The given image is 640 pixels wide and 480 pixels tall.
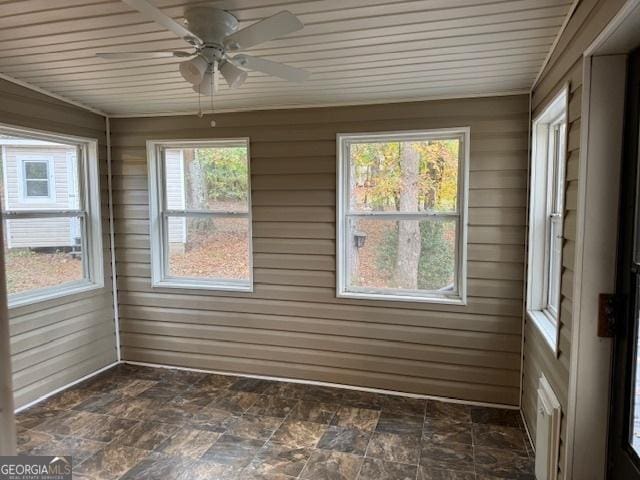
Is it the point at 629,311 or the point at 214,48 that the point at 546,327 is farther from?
the point at 214,48

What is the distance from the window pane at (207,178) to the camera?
3.77 m

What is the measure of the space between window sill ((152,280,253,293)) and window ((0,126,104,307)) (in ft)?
1.88

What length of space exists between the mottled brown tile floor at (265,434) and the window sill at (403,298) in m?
0.79

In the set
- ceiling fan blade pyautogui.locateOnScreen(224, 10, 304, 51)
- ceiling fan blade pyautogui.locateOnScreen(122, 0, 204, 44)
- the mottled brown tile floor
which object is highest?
ceiling fan blade pyautogui.locateOnScreen(122, 0, 204, 44)

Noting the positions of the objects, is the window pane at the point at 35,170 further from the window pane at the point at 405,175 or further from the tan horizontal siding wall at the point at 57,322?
the window pane at the point at 405,175

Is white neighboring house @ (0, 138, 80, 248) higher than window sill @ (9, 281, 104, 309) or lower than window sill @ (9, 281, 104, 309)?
higher

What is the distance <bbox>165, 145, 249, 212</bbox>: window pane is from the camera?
3768mm

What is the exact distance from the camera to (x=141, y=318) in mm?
4082

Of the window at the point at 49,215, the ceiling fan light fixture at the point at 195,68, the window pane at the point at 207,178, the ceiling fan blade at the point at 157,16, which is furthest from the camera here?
the window pane at the point at 207,178

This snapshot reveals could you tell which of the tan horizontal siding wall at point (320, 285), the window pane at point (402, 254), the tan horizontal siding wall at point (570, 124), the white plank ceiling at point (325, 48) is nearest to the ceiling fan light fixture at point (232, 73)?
the white plank ceiling at point (325, 48)

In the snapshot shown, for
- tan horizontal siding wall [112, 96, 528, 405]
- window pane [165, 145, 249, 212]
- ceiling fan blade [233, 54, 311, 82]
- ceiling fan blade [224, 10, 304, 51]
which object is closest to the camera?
ceiling fan blade [224, 10, 304, 51]

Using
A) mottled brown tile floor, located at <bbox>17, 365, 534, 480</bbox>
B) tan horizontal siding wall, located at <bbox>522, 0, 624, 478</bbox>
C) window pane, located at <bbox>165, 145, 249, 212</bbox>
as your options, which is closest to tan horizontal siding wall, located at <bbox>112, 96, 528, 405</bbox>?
window pane, located at <bbox>165, 145, 249, 212</bbox>

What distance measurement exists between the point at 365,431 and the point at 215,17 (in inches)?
105

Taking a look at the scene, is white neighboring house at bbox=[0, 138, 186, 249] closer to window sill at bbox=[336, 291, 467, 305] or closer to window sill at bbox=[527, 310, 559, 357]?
window sill at bbox=[336, 291, 467, 305]
